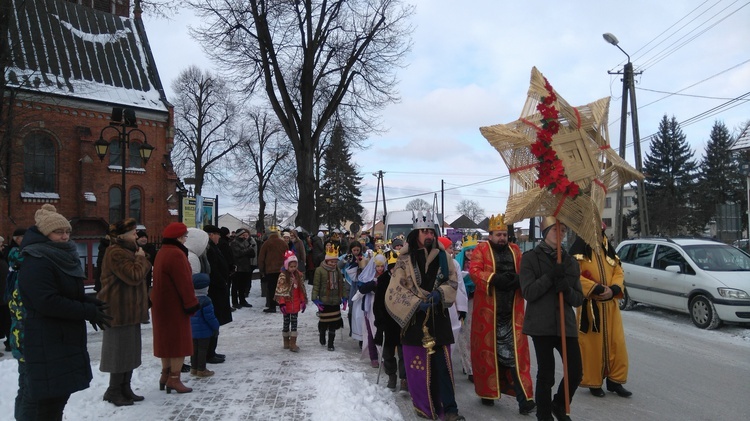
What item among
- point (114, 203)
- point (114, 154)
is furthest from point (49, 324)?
point (114, 154)

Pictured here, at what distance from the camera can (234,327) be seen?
10.9m

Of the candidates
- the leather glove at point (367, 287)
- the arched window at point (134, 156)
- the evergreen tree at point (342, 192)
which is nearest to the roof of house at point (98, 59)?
the arched window at point (134, 156)

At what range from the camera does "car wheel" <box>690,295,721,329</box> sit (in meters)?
10.3

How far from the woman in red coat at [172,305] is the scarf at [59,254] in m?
1.54

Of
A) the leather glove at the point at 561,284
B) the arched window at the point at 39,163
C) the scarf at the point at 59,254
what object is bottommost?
the leather glove at the point at 561,284

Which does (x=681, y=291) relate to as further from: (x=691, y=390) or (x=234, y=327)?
(x=234, y=327)

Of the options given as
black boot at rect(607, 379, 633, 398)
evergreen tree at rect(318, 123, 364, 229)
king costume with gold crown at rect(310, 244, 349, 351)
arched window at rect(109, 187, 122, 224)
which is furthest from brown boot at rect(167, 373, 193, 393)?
evergreen tree at rect(318, 123, 364, 229)

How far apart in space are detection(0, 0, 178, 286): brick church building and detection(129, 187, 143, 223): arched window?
6cm

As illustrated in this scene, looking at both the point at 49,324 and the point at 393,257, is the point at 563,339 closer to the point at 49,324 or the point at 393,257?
the point at 393,257

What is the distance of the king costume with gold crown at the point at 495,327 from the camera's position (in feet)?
18.5

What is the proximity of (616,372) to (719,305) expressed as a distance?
18.5ft

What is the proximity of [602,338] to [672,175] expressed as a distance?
176ft

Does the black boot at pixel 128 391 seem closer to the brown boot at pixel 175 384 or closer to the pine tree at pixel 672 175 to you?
the brown boot at pixel 175 384

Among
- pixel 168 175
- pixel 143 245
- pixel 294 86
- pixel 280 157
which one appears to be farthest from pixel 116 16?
pixel 143 245
